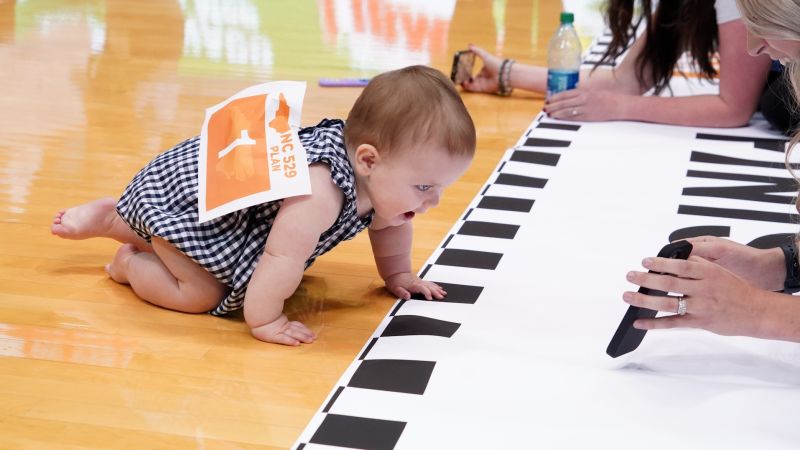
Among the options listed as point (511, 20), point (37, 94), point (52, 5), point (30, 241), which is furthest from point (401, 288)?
point (52, 5)

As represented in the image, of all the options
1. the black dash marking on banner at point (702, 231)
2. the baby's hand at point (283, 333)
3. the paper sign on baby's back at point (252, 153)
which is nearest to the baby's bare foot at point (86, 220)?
the paper sign on baby's back at point (252, 153)

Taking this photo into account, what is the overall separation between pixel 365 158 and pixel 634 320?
0.44 meters

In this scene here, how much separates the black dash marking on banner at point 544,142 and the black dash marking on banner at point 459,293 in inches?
35.8

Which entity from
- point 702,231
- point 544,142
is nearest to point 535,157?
point 544,142

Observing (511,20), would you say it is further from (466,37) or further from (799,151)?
(799,151)

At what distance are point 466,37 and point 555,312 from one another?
7.75 ft

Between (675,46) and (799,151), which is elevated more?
(675,46)

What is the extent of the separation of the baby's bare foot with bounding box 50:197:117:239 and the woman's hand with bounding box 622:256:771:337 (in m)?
0.87

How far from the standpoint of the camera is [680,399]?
142 centimetres

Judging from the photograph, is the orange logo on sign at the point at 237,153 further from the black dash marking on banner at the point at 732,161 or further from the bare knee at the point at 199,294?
the black dash marking on banner at the point at 732,161

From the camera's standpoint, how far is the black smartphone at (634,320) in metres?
1.38

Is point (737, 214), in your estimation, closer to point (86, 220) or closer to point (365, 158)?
point (365, 158)

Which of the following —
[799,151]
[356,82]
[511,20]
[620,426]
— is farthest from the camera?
[511,20]

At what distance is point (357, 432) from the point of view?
1311 millimetres
